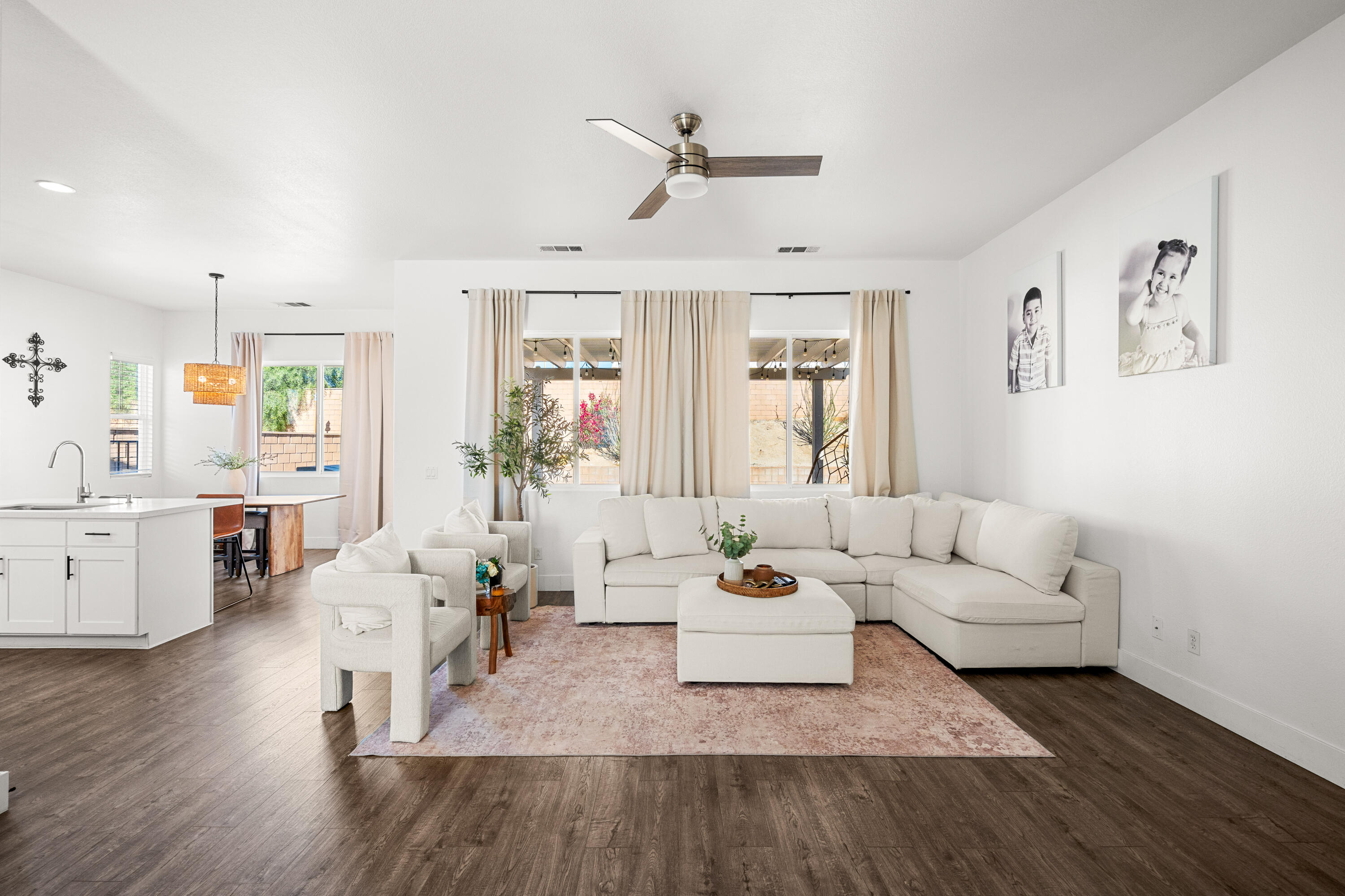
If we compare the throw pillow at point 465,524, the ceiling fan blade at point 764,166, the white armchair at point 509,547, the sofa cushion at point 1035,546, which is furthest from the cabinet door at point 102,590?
the sofa cushion at point 1035,546

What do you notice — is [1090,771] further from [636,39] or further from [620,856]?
[636,39]

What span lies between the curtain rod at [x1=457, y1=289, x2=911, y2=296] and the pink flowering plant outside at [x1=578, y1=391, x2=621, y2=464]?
0.92 meters

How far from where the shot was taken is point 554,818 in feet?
7.39

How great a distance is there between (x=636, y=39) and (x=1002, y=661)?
3.70 m

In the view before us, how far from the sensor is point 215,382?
233 inches

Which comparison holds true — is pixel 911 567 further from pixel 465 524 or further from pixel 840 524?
pixel 465 524

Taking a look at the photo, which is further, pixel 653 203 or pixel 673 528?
pixel 673 528

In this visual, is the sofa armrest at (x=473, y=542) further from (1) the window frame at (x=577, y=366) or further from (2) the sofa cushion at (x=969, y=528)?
(2) the sofa cushion at (x=969, y=528)

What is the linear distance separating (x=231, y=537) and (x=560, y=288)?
3.90 metres

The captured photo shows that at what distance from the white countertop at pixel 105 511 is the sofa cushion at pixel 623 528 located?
291 cm

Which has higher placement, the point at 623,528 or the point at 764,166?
the point at 764,166

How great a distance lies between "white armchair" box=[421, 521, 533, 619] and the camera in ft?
14.0

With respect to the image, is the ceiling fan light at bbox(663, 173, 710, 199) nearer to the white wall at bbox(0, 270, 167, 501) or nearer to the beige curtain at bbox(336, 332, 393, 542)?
the beige curtain at bbox(336, 332, 393, 542)

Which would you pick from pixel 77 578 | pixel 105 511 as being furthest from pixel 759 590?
pixel 77 578
